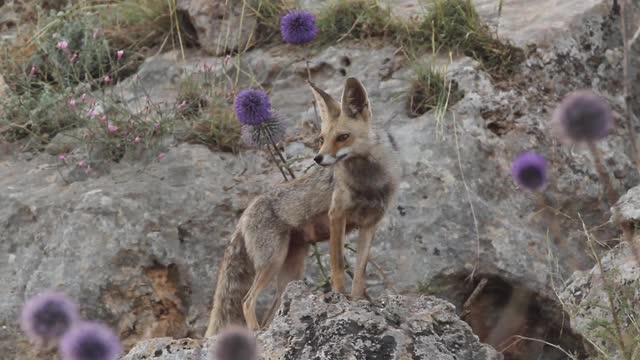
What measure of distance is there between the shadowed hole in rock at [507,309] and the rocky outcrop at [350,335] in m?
1.88

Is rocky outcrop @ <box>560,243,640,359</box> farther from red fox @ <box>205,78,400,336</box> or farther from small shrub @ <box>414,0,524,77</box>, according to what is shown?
small shrub @ <box>414,0,524,77</box>

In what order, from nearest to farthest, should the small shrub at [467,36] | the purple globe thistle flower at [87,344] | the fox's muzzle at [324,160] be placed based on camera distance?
1. the purple globe thistle flower at [87,344]
2. the fox's muzzle at [324,160]
3. the small shrub at [467,36]

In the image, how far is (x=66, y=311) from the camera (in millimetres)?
2553

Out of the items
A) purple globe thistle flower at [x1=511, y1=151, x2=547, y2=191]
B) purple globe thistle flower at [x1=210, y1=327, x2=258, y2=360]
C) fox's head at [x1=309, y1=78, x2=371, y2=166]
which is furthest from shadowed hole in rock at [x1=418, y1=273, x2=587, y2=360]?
purple globe thistle flower at [x1=210, y1=327, x2=258, y2=360]

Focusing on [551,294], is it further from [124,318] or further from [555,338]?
[124,318]

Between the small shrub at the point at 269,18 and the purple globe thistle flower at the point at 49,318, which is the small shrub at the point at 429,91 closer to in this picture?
the small shrub at the point at 269,18

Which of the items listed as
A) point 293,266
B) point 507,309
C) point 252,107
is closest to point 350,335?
point 293,266

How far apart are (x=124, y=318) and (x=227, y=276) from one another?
889 mm

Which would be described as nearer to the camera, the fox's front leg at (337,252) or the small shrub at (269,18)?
the fox's front leg at (337,252)

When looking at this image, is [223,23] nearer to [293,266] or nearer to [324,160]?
[293,266]

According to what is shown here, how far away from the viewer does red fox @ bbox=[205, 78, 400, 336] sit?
5332 millimetres

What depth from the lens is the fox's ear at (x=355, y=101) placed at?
17.9ft

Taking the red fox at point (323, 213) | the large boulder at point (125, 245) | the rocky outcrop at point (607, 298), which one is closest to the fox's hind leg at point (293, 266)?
the red fox at point (323, 213)

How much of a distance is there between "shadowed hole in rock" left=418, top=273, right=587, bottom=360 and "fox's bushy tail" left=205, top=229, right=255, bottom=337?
1202 millimetres
